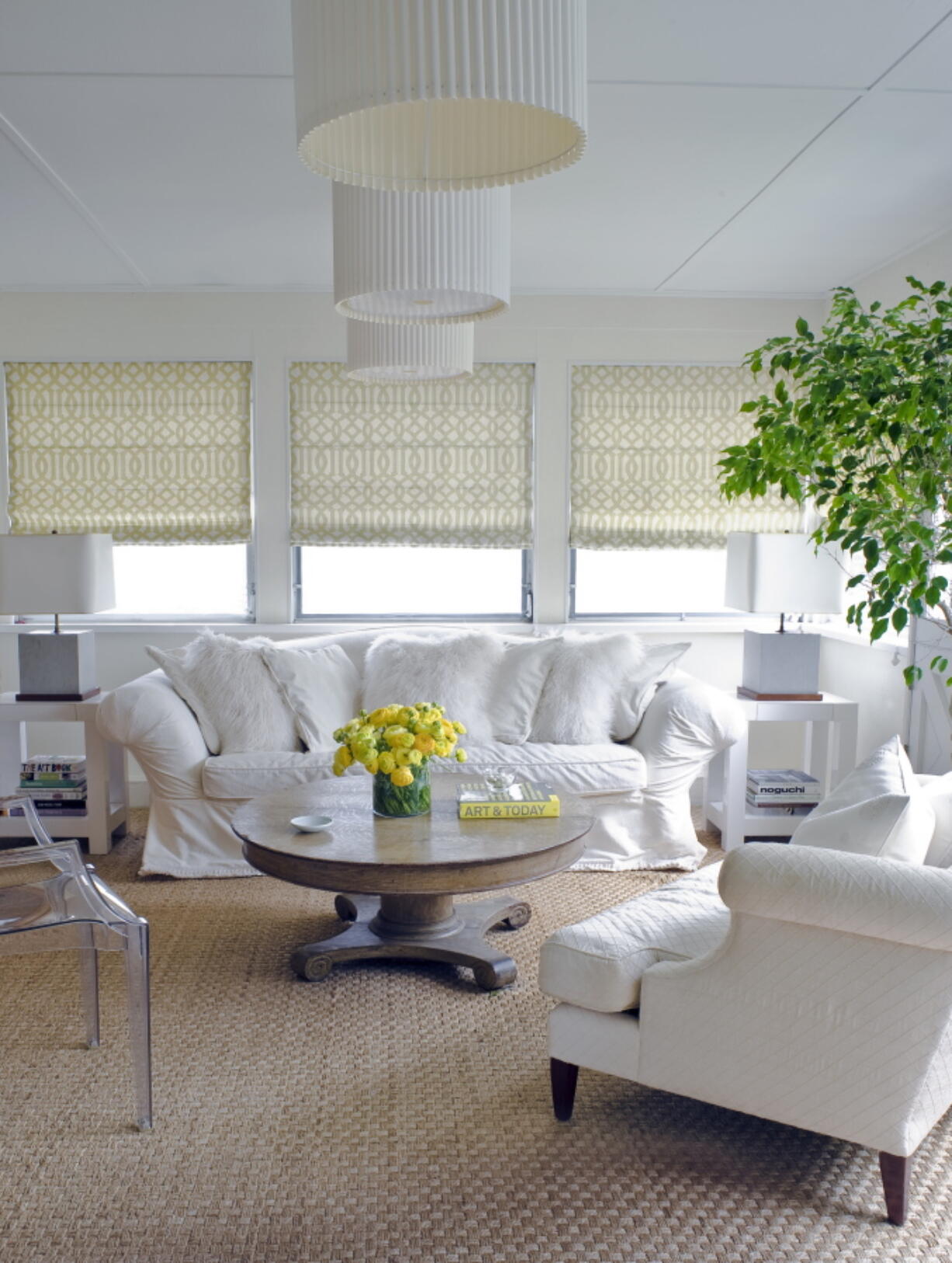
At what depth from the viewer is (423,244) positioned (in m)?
2.62

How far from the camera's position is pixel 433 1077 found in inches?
105

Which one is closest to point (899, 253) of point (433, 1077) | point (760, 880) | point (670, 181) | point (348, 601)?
point (670, 181)

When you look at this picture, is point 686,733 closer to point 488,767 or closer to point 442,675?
point 488,767

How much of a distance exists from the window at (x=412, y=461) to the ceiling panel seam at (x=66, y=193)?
3.13ft

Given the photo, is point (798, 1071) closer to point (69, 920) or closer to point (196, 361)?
point (69, 920)

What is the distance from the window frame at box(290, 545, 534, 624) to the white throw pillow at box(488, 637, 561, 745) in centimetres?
95

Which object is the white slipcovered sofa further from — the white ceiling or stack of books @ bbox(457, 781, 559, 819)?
the white ceiling

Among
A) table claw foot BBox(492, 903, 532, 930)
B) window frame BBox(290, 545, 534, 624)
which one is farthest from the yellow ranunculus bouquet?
window frame BBox(290, 545, 534, 624)

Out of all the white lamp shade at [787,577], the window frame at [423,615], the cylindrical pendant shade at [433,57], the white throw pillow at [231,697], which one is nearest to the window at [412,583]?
the window frame at [423,615]

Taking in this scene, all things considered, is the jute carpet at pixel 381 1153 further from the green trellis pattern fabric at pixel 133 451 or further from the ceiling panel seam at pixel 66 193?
the green trellis pattern fabric at pixel 133 451

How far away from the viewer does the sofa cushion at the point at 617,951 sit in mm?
2301

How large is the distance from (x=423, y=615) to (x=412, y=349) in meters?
2.29

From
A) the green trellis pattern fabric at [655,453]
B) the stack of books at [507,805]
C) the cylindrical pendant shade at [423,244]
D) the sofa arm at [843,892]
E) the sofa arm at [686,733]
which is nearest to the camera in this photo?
the sofa arm at [843,892]

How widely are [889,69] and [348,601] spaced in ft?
11.8
